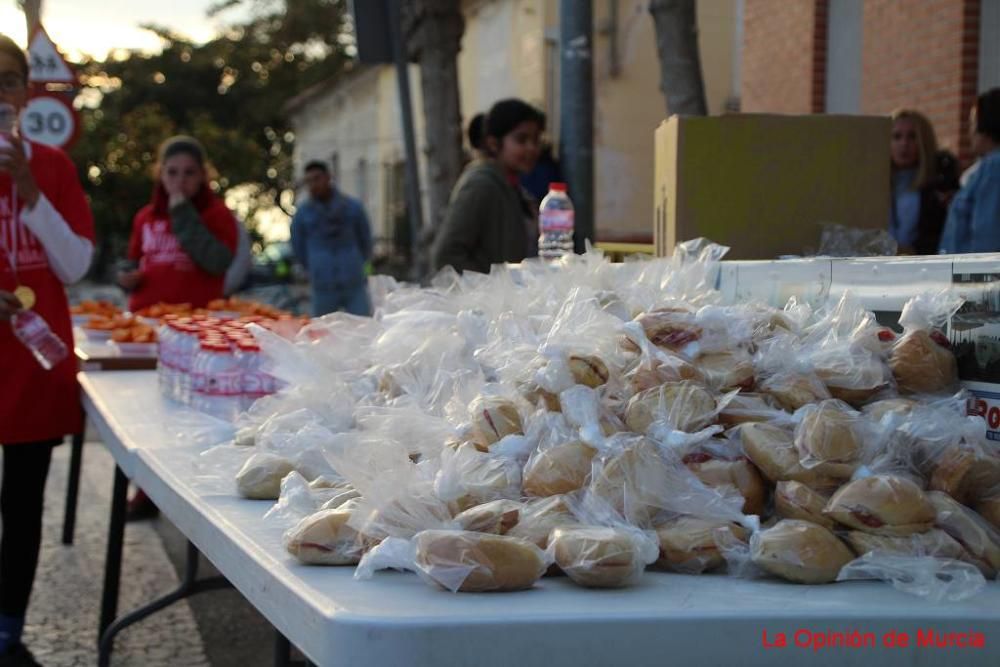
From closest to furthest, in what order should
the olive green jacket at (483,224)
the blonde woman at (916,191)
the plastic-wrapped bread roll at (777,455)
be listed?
the plastic-wrapped bread roll at (777,455) < the olive green jacket at (483,224) < the blonde woman at (916,191)

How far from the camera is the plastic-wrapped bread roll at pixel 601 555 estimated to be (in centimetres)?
155

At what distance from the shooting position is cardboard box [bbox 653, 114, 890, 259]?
306 cm

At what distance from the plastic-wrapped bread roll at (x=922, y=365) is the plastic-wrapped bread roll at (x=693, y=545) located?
1.40 ft

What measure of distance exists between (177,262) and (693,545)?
4712 mm

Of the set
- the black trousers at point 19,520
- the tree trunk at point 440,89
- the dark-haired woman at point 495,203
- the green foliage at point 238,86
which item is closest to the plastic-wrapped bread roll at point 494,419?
the black trousers at point 19,520

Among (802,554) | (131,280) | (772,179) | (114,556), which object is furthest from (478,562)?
(131,280)

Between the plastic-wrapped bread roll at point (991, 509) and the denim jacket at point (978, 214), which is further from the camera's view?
the denim jacket at point (978, 214)

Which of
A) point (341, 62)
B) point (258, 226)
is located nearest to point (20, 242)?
point (258, 226)

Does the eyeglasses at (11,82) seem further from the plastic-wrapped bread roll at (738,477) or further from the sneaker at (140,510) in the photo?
the sneaker at (140,510)

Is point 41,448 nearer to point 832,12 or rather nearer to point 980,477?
point 980,477

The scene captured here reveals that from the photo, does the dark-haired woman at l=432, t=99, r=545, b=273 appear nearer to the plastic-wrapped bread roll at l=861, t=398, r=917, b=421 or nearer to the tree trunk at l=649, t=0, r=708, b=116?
the tree trunk at l=649, t=0, r=708, b=116

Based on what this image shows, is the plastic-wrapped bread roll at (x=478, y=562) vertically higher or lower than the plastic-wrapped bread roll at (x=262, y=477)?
higher

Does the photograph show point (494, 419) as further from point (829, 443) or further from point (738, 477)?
point (829, 443)

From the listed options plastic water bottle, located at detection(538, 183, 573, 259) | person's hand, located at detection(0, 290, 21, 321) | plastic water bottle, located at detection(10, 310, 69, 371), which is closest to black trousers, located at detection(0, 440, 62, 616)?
plastic water bottle, located at detection(10, 310, 69, 371)
